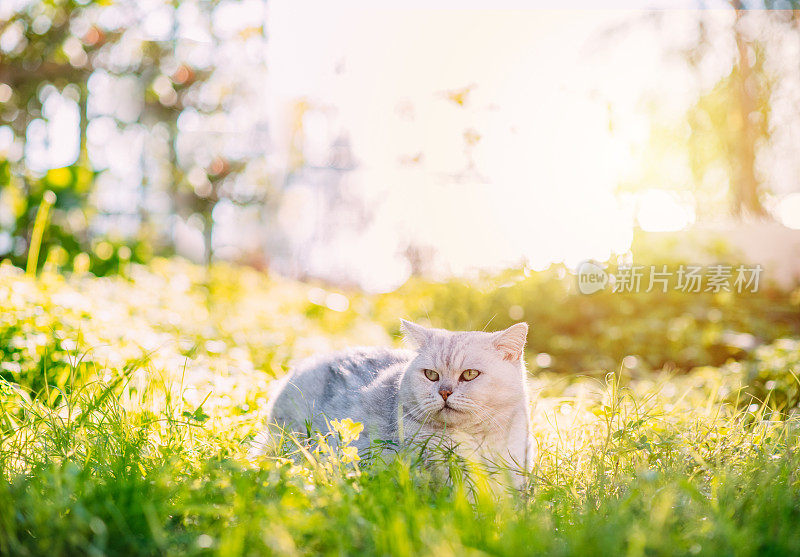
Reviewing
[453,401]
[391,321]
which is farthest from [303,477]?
[391,321]

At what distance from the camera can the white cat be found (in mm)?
1907

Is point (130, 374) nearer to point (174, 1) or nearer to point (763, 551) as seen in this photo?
point (763, 551)

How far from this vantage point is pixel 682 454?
193 centimetres

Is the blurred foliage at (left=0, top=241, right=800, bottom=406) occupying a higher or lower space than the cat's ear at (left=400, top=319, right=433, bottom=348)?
lower

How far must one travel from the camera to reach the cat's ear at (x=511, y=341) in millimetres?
1974

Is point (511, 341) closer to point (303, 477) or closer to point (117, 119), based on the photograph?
Answer: point (303, 477)

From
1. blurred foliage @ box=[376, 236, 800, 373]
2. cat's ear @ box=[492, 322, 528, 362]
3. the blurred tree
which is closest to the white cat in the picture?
cat's ear @ box=[492, 322, 528, 362]

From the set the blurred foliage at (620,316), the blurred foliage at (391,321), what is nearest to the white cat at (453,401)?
the blurred foliage at (391,321)

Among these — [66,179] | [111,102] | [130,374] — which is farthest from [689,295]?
[111,102]

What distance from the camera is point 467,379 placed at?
1.98m

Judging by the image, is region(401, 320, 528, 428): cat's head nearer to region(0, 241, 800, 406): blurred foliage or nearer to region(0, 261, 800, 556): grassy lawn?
region(0, 261, 800, 556): grassy lawn

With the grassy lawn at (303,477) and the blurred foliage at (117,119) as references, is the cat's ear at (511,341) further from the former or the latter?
the blurred foliage at (117,119)

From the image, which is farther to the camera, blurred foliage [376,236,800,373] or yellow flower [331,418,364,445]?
blurred foliage [376,236,800,373]

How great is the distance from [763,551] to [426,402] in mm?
945
